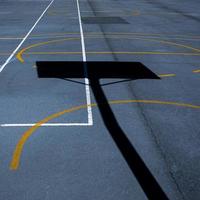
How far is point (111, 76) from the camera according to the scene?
1950 centimetres

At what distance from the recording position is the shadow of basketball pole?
35.1 feet

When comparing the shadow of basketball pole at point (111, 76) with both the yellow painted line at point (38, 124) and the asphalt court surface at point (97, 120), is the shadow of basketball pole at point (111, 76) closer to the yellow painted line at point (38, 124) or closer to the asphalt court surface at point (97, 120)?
the asphalt court surface at point (97, 120)

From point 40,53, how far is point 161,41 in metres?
10.3

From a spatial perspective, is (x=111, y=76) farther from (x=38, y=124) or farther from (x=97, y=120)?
(x=38, y=124)

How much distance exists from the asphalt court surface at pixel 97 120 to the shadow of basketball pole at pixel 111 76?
0.75ft

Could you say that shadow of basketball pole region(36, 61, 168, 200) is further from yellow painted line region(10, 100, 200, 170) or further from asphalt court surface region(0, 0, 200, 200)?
yellow painted line region(10, 100, 200, 170)

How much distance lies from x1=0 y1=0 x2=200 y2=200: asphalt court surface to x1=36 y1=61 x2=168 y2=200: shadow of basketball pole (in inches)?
8.9

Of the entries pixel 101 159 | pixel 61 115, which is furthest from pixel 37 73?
pixel 101 159

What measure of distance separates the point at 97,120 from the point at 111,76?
6006mm

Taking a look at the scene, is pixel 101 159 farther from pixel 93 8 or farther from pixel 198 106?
pixel 93 8

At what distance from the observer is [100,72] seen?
20047 millimetres

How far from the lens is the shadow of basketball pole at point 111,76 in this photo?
10.7 meters

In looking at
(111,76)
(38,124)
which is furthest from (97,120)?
(111,76)

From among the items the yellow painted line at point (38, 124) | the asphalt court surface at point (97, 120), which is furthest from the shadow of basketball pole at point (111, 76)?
the yellow painted line at point (38, 124)
